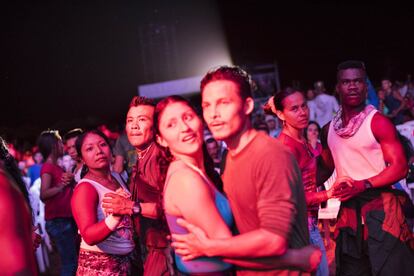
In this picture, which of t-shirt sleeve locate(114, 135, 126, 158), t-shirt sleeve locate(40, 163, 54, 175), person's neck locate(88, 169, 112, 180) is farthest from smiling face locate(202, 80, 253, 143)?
t-shirt sleeve locate(114, 135, 126, 158)

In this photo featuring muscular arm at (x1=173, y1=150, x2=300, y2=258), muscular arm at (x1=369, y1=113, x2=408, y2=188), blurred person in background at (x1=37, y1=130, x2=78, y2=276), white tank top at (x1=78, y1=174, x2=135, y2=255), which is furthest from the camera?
blurred person in background at (x1=37, y1=130, x2=78, y2=276)

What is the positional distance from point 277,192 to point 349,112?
2073 millimetres

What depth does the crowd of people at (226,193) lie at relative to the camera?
221 centimetres

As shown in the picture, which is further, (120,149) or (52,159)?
(120,149)

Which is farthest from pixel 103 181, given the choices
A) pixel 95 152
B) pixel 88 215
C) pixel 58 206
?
pixel 58 206

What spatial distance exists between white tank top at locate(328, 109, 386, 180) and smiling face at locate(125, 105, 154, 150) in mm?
1419

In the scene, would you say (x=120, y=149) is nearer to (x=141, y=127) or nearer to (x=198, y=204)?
(x=141, y=127)

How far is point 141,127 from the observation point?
4070 mm

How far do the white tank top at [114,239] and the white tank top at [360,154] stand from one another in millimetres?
1644

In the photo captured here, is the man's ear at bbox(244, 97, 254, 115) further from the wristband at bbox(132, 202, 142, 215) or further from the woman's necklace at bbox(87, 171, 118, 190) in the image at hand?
the woman's necklace at bbox(87, 171, 118, 190)

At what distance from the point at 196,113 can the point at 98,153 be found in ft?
4.76

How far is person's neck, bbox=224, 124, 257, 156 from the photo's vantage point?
2.44 m

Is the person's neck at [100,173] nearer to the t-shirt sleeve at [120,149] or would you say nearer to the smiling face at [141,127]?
the smiling face at [141,127]

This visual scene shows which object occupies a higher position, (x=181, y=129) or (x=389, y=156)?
(x=181, y=129)
